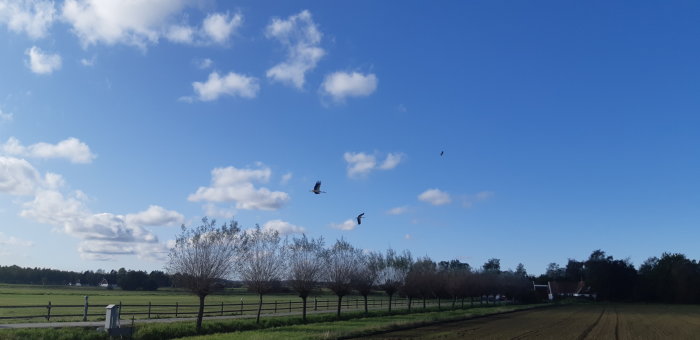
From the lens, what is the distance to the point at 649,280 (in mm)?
129250

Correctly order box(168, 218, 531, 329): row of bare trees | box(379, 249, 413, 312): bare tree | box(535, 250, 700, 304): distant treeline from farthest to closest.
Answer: box(535, 250, 700, 304): distant treeline → box(379, 249, 413, 312): bare tree → box(168, 218, 531, 329): row of bare trees

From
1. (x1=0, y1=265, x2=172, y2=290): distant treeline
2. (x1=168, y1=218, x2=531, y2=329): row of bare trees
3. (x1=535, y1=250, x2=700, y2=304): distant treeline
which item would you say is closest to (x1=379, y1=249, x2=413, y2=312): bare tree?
(x1=168, y1=218, x2=531, y2=329): row of bare trees

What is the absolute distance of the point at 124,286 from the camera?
143 metres

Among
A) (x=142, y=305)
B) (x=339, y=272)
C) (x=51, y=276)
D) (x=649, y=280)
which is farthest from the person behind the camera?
(x=51, y=276)

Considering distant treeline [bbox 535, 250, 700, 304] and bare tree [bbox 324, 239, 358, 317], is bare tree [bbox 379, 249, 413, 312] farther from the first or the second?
distant treeline [bbox 535, 250, 700, 304]

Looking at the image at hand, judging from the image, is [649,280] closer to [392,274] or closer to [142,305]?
[392,274]

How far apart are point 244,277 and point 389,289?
92.6 ft

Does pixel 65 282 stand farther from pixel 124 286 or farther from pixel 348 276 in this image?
pixel 348 276

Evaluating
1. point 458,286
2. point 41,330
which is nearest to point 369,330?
point 41,330

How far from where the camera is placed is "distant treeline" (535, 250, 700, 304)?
4766 inches

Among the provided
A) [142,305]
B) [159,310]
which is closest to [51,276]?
[159,310]

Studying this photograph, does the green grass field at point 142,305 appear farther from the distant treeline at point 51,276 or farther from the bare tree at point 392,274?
the distant treeline at point 51,276

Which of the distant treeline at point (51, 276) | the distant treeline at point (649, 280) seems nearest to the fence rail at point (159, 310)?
the distant treeline at point (649, 280)

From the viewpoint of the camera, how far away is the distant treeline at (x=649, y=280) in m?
121
